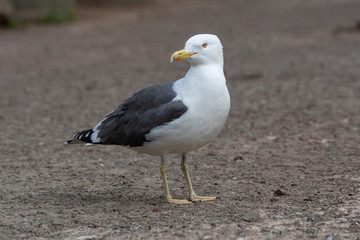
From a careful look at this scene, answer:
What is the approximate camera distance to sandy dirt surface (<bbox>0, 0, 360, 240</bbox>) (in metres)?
4.42

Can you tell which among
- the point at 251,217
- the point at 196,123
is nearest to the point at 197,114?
the point at 196,123

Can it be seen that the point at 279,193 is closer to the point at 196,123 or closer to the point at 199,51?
the point at 196,123

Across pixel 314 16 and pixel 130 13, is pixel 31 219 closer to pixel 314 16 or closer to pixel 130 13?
pixel 314 16

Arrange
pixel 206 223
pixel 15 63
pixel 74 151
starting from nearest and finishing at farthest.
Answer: pixel 206 223, pixel 74 151, pixel 15 63

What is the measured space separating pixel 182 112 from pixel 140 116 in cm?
41

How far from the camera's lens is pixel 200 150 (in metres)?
6.78

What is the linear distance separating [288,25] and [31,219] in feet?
43.0

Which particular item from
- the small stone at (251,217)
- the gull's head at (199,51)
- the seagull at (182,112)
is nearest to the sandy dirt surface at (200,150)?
the small stone at (251,217)

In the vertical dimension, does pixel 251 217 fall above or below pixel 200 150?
above

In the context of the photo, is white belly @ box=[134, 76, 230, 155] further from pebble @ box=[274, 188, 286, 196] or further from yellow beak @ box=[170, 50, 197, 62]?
pebble @ box=[274, 188, 286, 196]

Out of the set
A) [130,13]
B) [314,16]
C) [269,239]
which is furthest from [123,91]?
[130,13]

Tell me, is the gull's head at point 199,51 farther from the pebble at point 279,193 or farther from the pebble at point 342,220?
the pebble at point 342,220

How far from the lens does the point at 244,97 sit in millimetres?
9312

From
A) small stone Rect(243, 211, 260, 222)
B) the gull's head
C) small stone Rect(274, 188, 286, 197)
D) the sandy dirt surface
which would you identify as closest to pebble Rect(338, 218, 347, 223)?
the sandy dirt surface
